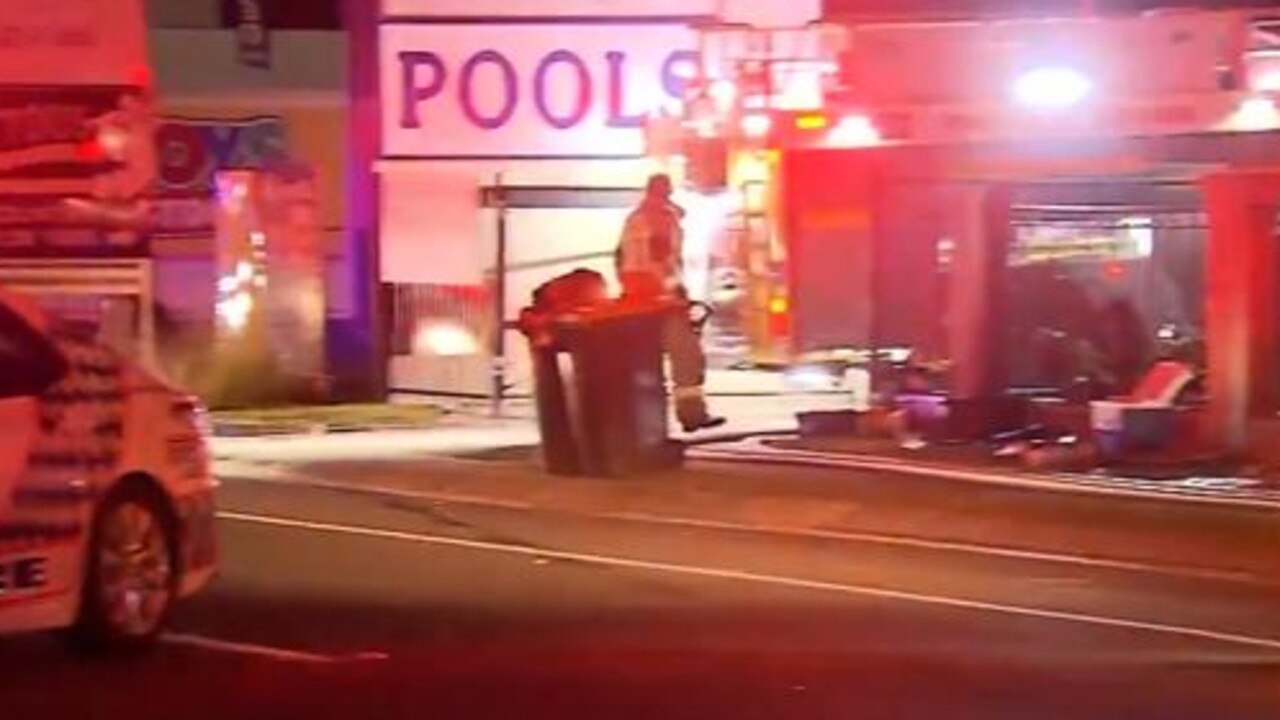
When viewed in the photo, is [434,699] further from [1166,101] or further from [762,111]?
[762,111]

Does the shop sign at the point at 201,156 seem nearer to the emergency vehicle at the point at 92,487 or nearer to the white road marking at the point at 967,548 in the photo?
the white road marking at the point at 967,548

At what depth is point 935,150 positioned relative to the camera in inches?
862

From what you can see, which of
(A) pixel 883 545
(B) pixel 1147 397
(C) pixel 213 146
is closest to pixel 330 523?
(A) pixel 883 545

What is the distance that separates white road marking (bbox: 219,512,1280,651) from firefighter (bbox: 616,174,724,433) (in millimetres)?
4205

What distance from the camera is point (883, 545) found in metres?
17.4

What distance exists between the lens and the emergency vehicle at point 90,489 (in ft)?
38.2

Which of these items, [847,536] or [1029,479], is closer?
[847,536]

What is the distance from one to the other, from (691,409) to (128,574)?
34.5ft

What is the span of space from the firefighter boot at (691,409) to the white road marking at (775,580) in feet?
15.3

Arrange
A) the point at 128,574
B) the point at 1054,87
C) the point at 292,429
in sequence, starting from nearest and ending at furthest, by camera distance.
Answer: the point at 128,574 < the point at 1054,87 < the point at 292,429

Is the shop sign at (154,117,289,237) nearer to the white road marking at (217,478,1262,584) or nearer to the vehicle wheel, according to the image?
the white road marking at (217,478,1262,584)

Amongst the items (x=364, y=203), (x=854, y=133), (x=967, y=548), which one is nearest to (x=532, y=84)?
(x=364, y=203)

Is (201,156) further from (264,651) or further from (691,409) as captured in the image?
(264,651)

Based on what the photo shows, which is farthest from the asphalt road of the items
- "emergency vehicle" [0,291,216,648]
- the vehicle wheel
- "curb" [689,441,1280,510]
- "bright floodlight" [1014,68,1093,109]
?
"bright floodlight" [1014,68,1093,109]
